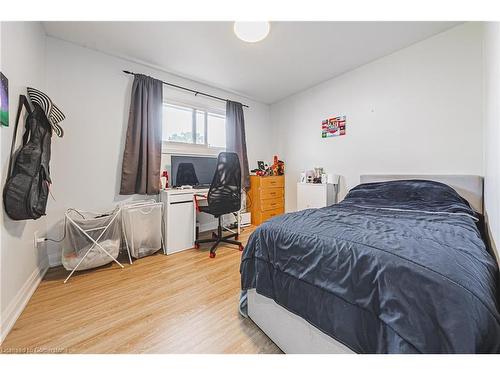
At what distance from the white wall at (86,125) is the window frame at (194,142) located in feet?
1.79

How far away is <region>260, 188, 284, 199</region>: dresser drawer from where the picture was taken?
380cm

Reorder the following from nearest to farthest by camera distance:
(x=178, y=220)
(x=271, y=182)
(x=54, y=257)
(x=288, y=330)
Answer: (x=288, y=330)
(x=54, y=257)
(x=178, y=220)
(x=271, y=182)

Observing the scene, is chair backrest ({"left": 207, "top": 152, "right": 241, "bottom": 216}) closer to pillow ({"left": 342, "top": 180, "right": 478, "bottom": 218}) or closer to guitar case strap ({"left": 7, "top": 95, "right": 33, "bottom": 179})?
pillow ({"left": 342, "top": 180, "right": 478, "bottom": 218})

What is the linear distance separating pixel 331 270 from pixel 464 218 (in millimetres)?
1397

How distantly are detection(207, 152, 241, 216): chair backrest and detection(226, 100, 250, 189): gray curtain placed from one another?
108cm

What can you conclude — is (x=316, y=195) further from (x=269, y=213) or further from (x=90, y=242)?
(x=90, y=242)

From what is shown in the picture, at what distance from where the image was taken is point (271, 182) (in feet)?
12.8

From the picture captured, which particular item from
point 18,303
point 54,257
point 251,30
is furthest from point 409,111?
point 54,257

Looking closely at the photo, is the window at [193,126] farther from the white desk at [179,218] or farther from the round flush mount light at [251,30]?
the round flush mount light at [251,30]

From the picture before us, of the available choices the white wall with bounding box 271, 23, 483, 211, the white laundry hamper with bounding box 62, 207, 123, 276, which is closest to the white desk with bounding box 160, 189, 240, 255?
the white laundry hamper with bounding box 62, 207, 123, 276

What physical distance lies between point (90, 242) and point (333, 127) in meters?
3.57

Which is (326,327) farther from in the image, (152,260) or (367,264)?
(152,260)

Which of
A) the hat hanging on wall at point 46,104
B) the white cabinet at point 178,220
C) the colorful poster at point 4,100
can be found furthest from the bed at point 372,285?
the hat hanging on wall at point 46,104
